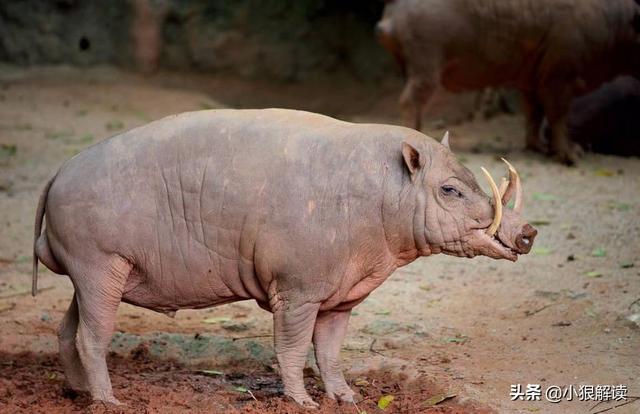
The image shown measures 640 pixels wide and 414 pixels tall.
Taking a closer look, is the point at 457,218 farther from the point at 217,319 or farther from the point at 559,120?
the point at 559,120

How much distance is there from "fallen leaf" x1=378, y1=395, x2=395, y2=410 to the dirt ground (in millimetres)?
29

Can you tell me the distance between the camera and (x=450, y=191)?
15.4 feet

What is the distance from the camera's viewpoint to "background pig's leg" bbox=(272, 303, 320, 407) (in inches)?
183

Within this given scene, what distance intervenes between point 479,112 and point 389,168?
9.95 m

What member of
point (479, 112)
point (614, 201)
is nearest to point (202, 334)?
point (614, 201)

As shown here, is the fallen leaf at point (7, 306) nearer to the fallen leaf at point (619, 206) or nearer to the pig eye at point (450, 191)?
the pig eye at point (450, 191)

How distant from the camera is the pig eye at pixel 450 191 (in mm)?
4691

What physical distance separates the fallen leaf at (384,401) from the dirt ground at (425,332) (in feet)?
0.09

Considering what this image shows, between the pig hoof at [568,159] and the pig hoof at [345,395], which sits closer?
the pig hoof at [345,395]

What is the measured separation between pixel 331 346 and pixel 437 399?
1.95 feet

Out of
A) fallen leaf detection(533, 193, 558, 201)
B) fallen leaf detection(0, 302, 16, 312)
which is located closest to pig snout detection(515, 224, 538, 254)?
fallen leaf detection(0, 302, 16, 312)

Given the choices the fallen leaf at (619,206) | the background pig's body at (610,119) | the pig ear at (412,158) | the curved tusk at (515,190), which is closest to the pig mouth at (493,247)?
the curved tusk at (515,190)

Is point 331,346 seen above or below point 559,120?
above

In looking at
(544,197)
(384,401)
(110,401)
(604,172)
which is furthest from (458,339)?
(604,172)
